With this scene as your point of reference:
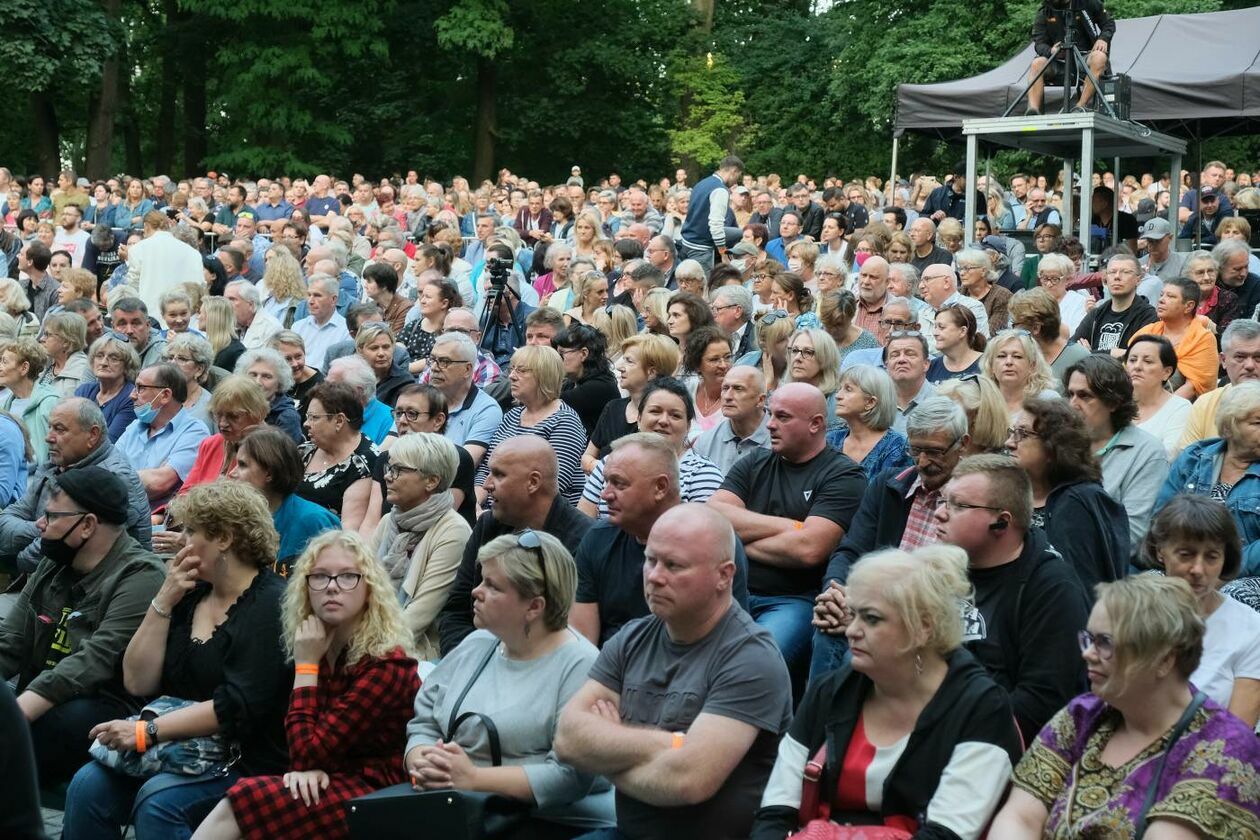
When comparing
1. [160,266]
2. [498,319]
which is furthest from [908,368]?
[160,266]

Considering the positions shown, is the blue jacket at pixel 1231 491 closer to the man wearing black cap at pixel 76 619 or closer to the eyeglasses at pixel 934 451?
the eyeglasses at pixel 934 451

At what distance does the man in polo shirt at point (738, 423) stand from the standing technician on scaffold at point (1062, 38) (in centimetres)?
821

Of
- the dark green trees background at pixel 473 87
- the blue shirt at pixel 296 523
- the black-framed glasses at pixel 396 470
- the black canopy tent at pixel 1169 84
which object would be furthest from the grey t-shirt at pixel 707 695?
the dark green trees background at pixel 473 87

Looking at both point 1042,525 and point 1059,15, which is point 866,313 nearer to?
point 1042,525

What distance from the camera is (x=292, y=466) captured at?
20.1ft

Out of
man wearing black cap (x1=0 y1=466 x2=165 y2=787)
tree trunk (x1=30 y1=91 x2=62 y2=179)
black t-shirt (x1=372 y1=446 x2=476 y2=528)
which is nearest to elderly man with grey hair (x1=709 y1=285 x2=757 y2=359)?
black t-shirt (x1=372 y1=446 x2=476 y2=528)

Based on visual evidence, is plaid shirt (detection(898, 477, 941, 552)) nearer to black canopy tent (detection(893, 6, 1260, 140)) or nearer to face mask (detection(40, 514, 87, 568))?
face mask (detection(40, 514, 87, 568))

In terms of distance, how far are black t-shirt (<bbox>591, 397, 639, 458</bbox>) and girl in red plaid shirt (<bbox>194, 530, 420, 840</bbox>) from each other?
2737 mm

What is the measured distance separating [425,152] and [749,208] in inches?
690

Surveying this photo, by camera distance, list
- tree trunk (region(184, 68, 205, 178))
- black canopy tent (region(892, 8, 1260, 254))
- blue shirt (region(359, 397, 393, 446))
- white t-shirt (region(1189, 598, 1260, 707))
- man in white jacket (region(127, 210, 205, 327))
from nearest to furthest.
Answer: white t-shirt (region(1189, 598, 1260, 707))
blue shirt (region(359, 397, 393, 446))
man in white jacket (region(127, 210, 205, 327))
black canopy tent (region(892, 8, 1260, 254))
tree trunk (region(184, 68, 205, 178))

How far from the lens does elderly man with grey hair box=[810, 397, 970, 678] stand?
5.23 meters

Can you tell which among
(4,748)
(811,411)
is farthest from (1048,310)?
(4,748)

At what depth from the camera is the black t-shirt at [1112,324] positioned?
909cm

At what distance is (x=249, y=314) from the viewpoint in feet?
37.5
